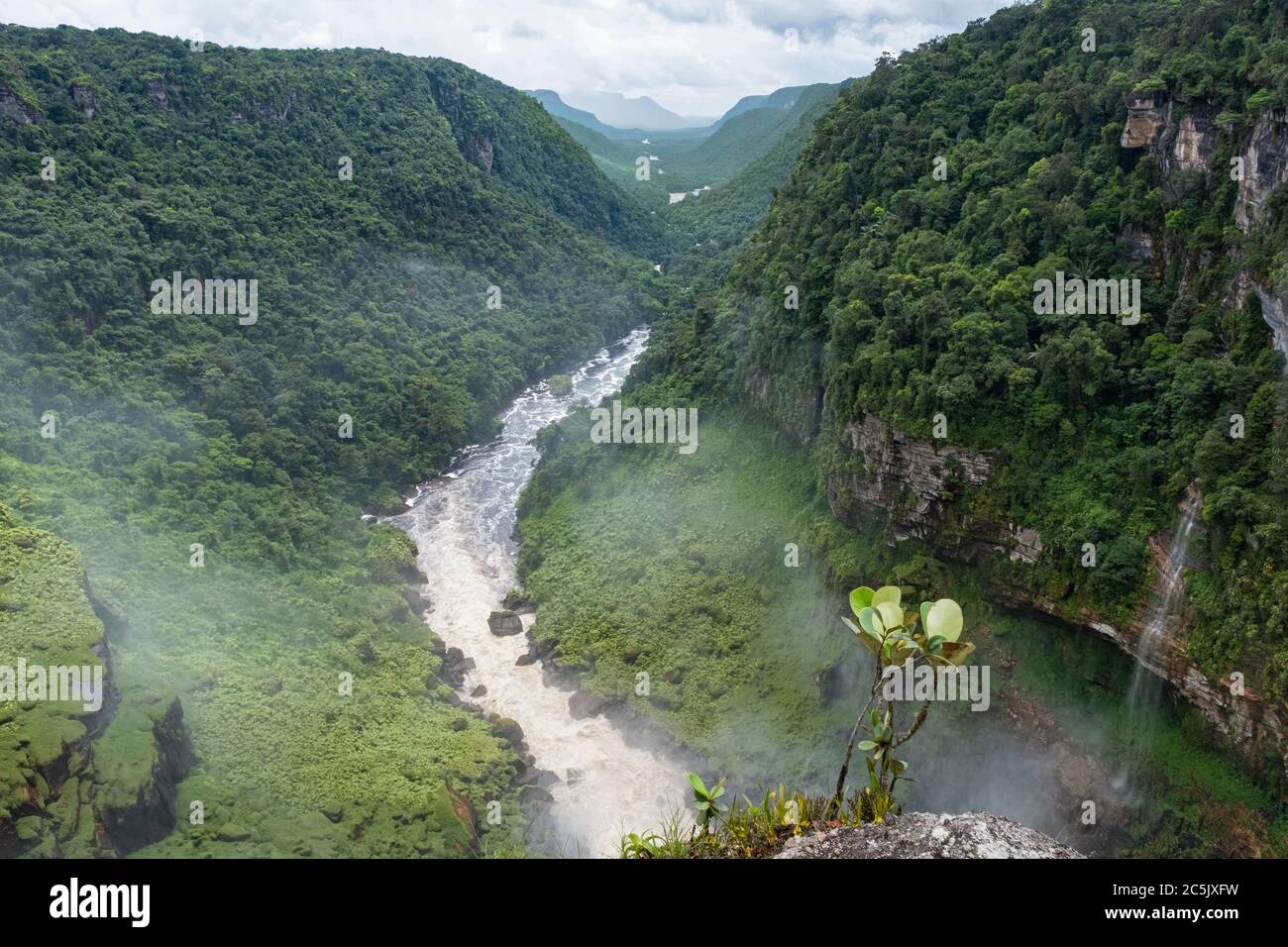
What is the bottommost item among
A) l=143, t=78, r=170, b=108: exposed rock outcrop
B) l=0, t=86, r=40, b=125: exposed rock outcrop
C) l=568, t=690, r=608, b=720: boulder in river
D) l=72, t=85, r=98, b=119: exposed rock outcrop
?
l=568, t=690, r=608, b=720: boulder in river

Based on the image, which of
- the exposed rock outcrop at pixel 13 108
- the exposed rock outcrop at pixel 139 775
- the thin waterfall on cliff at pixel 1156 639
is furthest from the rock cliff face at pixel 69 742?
the exposed rock outcrop at pixel 13 108

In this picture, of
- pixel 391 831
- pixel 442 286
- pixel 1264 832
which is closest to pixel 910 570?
pixel 1264 832

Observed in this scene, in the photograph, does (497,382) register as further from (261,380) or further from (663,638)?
(663,638)

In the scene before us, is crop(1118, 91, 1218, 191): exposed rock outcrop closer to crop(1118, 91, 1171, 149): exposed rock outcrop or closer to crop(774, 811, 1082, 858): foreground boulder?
crop(1118, 91, 1171, 149): exposed rock outcrop

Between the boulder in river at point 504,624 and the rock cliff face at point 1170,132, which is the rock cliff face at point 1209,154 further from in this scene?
the boulder in river at point 504,624

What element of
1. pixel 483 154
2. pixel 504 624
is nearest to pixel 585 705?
pixel 504 624

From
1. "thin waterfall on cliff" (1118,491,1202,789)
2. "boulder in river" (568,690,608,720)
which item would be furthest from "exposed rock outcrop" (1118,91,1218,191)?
"boulder in river" (568,690,608,720)

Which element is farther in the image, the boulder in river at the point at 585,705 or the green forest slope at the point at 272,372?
the boulder in river at the point at 585,705
